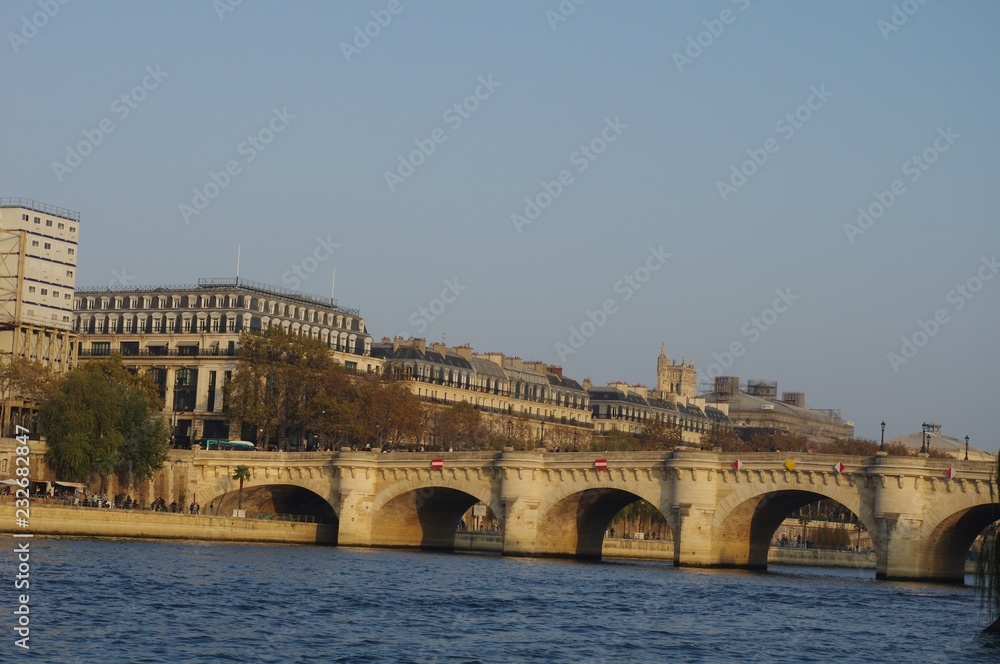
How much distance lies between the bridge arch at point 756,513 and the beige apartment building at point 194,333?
4612 centimetres

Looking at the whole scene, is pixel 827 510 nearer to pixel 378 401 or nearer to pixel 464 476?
pixel 378 401

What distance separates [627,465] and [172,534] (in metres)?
24.0

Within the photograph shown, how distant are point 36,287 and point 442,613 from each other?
66246 mm

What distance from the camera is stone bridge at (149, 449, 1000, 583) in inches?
2911

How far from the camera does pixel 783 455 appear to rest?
77.8 meters

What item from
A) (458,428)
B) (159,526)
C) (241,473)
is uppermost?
(458,428)

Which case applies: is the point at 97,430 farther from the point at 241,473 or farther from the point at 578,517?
the point at 578,517

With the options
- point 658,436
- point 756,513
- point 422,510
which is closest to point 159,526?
point 422,510

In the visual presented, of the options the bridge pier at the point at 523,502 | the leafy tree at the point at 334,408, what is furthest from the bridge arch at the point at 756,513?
the leafy tree at the point at 334,408

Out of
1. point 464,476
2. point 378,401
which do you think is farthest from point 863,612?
point 378,401

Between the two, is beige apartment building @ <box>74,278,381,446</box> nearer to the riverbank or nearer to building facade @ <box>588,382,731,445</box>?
the riverbank

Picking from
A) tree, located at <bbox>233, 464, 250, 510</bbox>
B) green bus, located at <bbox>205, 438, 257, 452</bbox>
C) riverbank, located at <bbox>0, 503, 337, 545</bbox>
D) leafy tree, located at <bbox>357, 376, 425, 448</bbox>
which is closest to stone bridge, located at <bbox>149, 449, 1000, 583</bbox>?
tree, located at <bbox>233, 464, 250, 510</bbox>

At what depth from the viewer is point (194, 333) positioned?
12300cm

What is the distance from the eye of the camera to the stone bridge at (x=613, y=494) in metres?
73.9
